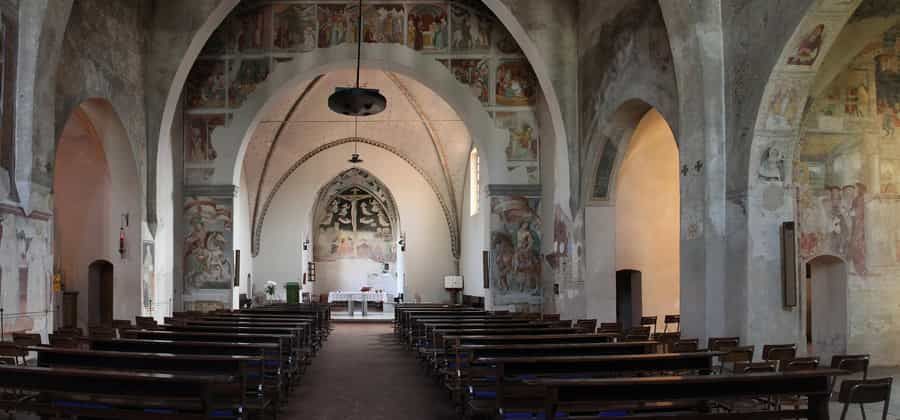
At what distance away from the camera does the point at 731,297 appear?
36.2ft

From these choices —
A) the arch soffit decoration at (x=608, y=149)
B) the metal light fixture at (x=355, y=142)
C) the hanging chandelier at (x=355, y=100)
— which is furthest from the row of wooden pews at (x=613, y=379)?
the metal light fixture at (x=355, y=142)

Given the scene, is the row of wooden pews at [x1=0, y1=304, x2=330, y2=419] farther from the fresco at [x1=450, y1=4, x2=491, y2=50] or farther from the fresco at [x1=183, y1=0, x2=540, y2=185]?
the fresco at [x1=450, y1=4, x2=491, y2=50]

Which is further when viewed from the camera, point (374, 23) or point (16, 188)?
point (374, 23)

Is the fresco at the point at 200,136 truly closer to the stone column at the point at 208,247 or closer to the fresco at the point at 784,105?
the stone column at the point at 208,247

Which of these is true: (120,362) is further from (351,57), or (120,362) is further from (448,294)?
(448,294)

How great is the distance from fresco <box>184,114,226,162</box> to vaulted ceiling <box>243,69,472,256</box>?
4678 millimetres

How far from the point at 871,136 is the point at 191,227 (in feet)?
50.3

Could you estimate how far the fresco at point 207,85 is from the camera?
20.2m

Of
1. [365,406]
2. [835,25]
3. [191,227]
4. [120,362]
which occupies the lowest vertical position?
[365,406]

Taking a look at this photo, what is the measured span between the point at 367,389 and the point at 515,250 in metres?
10.3

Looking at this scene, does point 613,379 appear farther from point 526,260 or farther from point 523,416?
point 526,260

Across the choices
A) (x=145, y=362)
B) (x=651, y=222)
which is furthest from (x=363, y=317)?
(x=145, y=362)

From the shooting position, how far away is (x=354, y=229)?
32062 millimetres

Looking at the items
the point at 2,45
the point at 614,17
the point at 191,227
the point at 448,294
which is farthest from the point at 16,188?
the point at 448,294
